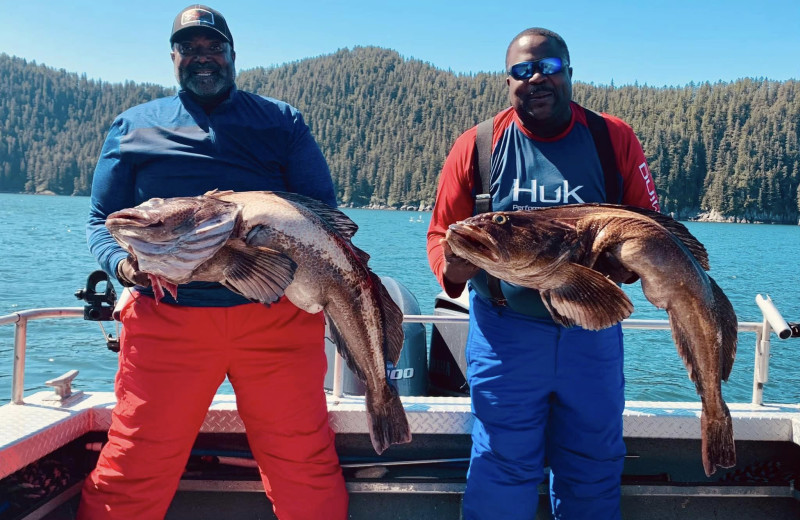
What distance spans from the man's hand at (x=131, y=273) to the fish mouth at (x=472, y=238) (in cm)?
127

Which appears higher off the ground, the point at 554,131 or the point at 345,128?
the point at 345,128

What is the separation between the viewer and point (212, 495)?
3.81m

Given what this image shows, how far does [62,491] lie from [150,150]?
193cm

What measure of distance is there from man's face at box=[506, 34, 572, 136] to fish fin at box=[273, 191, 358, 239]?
995mm

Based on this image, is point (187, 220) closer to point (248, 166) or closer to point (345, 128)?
point (248, 166)

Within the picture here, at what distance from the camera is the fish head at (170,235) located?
2.40 metres

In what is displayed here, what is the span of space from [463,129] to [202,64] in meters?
177

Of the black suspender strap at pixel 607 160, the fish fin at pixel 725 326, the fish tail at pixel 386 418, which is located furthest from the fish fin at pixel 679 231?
the fish tail at pixel 386 418

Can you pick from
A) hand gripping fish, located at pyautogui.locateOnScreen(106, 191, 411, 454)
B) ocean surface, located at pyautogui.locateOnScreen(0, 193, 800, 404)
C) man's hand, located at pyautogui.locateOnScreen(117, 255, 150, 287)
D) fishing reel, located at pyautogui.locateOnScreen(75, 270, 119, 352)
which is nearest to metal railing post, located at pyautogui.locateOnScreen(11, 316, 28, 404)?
fishing reel, located at pyautogui.locateOnScreen(75, 270, 119, 352)

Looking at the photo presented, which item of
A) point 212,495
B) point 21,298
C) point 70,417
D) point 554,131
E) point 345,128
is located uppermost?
point 345,128

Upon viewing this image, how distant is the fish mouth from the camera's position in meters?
2.38

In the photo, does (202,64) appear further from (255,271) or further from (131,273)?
(255,271)

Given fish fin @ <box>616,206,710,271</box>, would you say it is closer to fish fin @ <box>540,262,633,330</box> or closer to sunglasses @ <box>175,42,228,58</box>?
fish fin @ <box>540,262,633,330</box>

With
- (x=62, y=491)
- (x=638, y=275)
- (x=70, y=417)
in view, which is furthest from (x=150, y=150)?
(x=638, y=275)
